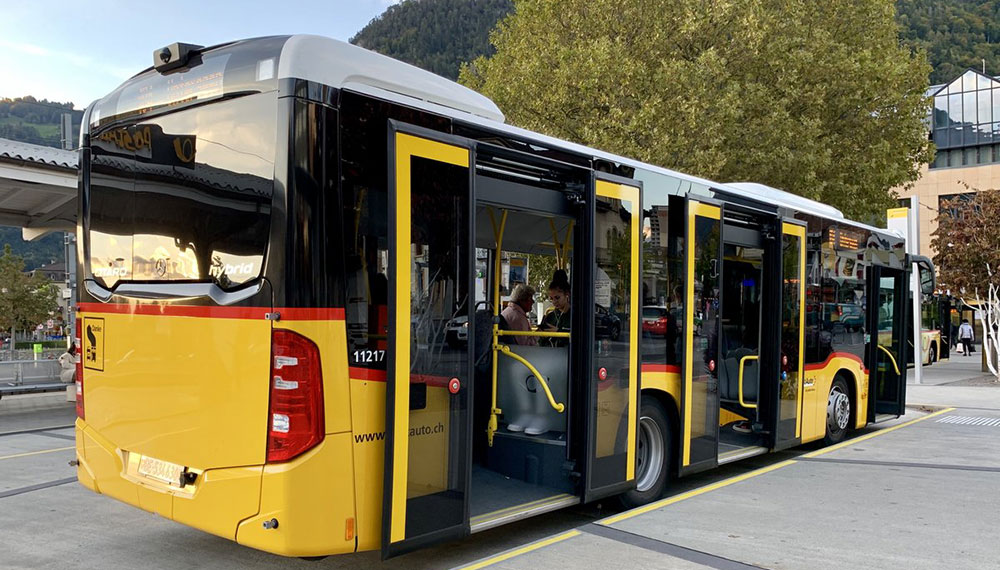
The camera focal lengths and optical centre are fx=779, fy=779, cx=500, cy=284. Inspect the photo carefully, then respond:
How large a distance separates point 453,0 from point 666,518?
119 metres

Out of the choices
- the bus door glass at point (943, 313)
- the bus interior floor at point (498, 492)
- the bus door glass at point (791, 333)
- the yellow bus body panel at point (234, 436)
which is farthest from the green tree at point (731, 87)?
the yellow bus body panel at point (234, 436)

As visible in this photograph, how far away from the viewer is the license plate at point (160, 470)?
440cm

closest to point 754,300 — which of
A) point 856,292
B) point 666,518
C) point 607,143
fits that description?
point 856,292

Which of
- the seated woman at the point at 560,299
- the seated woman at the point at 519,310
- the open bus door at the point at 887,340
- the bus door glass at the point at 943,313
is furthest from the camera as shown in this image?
the bus door glass at the point at 943,313

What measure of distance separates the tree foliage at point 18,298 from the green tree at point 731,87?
40.8 meters

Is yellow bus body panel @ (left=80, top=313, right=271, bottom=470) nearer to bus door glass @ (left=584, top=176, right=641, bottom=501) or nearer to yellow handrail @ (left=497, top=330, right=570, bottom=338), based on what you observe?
bus door glass @ (left=584, top=176, right=641, bottom=501)

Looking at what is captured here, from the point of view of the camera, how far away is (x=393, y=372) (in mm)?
4199

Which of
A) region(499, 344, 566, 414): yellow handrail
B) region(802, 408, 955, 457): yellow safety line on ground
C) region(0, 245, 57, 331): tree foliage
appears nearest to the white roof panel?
region(499, 344, 566, 414): yellow handrail

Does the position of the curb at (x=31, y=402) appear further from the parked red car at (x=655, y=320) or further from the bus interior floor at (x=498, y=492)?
the parked red car at (x=655, y=320)

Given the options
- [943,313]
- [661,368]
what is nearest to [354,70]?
[661,368]

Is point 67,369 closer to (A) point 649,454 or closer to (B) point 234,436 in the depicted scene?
(A) point 649,454

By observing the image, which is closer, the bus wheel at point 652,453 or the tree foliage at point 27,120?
the bus wheel at point 652,453

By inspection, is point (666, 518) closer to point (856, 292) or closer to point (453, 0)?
point (856, 292)

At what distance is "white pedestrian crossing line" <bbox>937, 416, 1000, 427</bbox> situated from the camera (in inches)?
463
